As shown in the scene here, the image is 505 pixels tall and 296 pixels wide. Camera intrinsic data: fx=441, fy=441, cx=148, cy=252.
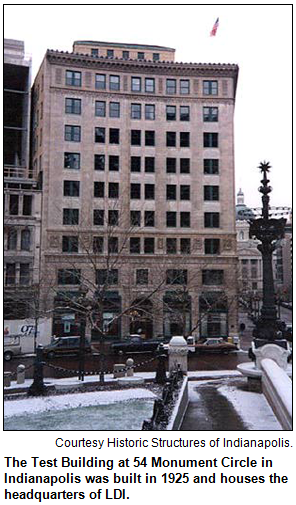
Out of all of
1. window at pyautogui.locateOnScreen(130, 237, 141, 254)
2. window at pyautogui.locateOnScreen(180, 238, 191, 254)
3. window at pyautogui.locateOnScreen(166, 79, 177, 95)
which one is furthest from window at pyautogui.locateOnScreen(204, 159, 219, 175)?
window at pyautogui.locateOnScreen(130, 237, 141, 254)

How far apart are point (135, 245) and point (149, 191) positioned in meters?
4.86

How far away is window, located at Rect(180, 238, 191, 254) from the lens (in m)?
36.5

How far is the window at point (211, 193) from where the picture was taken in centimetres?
3772

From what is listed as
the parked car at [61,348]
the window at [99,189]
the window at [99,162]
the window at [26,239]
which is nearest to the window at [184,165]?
the window at [99,162]

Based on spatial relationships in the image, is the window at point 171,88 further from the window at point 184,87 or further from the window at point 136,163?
the window at point 136,163

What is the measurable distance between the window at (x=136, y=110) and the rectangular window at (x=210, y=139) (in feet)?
19.8

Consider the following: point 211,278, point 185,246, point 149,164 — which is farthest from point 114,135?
point 211,278

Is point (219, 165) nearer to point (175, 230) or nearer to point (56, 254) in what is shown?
point (175, 230)

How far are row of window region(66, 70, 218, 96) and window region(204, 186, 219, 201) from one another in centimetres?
826

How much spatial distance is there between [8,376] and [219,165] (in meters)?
27.0

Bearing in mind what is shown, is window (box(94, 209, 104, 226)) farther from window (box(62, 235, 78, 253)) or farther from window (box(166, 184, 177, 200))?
window (box(166, 184, 177, 200))

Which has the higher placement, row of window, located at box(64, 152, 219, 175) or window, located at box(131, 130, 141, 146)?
window, located at box(131, 130, 141, 146)

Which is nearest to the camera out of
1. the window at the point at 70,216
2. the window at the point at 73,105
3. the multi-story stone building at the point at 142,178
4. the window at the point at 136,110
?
the multi-story stone building at the point at 142,178

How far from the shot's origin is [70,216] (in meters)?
35.5
